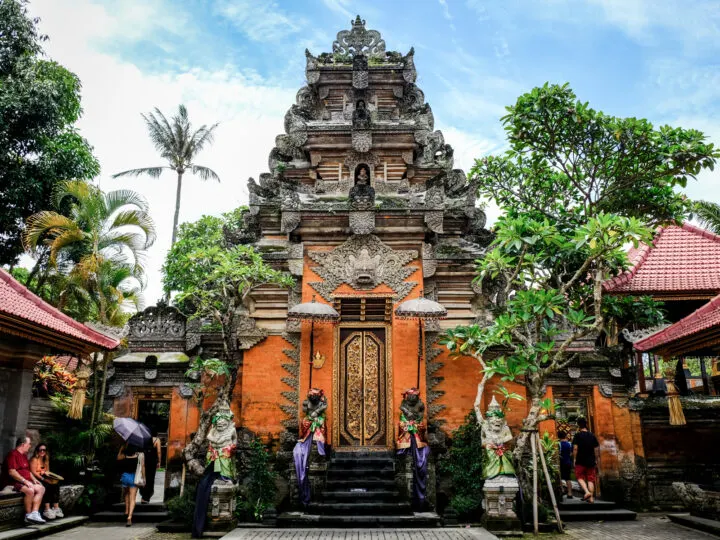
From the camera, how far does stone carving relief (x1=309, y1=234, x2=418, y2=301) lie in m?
10.9

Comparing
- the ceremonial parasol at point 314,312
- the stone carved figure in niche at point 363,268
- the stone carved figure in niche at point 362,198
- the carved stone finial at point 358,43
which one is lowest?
the ceremonial parasol at point 314,312

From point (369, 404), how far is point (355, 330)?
4.89ft

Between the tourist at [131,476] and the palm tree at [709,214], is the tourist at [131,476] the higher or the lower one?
the lower one

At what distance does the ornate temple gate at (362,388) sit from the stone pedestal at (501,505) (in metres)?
2.33

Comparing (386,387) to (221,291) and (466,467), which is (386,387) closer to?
(466,467)

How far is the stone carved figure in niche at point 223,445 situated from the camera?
8.57m

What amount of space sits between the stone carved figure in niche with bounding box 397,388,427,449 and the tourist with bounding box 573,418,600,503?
3394mm

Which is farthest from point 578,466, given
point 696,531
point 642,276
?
point 642,276

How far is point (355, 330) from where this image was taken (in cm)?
1092

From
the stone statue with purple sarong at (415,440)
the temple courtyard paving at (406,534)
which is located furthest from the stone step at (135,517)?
the stone statue with purple sarong at (415,440)

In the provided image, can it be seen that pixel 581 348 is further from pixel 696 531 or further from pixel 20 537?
pixel 20 537

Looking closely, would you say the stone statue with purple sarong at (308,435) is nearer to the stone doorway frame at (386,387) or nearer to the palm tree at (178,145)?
the stone doorway frame at (386,387)

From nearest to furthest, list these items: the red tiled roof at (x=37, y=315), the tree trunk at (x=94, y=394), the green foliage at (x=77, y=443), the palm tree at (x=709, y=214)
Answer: the red tiled roof at (x=37, y=315), the green foliage at (x=77, y=443), the tree trunk at (x=94, y=394), the palm tree at (x=709, y=214)

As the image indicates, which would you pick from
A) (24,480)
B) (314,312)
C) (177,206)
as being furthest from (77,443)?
(177,206)
